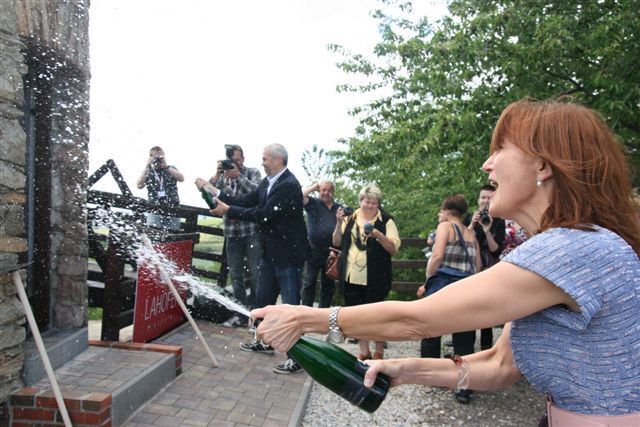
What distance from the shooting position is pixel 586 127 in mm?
1559

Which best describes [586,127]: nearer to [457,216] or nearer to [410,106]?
[457,216]

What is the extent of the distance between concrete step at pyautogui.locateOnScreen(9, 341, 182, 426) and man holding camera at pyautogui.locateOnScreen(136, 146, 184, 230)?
2.13 m

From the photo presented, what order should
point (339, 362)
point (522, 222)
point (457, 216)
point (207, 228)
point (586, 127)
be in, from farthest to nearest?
point (207, 228)
point (457, 216)
point (339, 362)
point (522, 222)
point (586, 127)

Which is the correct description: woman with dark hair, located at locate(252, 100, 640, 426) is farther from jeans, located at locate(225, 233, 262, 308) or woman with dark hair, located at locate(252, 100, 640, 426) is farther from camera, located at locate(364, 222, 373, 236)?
jeans, located at locate(225, 233, 262, 308)

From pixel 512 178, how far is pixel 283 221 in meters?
4.14

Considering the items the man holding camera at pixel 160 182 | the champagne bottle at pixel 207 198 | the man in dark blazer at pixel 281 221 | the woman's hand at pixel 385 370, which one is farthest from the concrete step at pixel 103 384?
the woman's hand at pixel 385 370

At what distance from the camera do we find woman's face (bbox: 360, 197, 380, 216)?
20.4 ft

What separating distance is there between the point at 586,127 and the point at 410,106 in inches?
350

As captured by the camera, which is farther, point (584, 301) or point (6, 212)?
point (6, 212)

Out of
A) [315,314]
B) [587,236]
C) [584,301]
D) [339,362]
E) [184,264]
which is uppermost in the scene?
[587,236]

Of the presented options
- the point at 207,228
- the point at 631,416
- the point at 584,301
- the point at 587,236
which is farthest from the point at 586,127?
the point at 207,228

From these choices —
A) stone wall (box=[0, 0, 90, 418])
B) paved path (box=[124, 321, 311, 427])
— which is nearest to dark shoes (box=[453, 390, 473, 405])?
paved path (box=[124, 321, 311, 427])

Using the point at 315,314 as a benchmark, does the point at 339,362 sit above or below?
below

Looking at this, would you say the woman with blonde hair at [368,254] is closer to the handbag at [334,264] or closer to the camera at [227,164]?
the handbag at [334,264]
